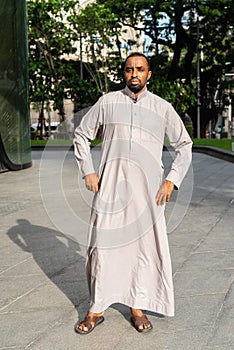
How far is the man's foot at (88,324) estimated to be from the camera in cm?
377

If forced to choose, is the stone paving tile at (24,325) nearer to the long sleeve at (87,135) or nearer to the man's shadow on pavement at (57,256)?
the man's shadow on pavement at (57,256)

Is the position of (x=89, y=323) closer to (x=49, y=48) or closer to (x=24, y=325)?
(x=24, y=325)

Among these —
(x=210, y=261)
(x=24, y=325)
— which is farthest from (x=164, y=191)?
(x=210, y=261)

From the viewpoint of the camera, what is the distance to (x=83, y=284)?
4.86m

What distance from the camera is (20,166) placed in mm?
15312

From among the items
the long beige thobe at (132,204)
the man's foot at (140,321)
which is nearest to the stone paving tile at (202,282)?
the man's foot at (140,321)

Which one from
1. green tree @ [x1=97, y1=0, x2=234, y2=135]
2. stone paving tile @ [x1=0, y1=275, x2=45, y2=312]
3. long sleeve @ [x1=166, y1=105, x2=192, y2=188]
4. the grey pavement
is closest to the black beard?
long sleeve @ [x1=166, y1=105, x2=192, y2=188]

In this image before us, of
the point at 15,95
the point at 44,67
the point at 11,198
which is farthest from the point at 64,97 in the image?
the point at 11,198

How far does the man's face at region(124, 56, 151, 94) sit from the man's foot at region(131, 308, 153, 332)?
1.36m

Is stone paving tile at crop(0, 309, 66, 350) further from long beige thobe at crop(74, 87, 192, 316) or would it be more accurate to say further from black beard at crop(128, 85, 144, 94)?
black beard at crop(128, 85, 144, 94)

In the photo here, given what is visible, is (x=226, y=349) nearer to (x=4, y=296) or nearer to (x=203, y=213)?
(x=4, y=296)

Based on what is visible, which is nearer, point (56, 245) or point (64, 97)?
point (56, 245)

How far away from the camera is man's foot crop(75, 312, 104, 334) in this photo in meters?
3.77

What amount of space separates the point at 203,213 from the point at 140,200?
4.59 meters
